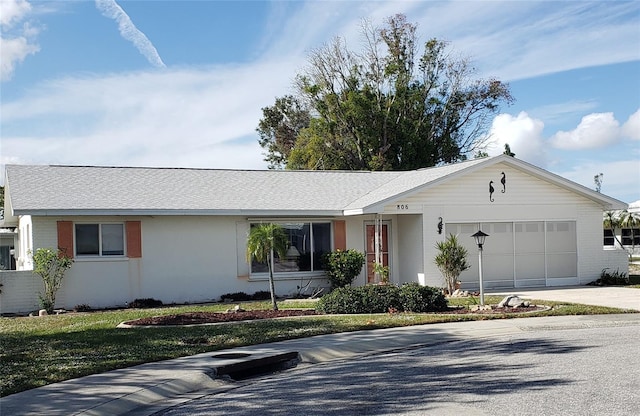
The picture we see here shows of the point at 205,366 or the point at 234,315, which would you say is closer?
the point at 205,366

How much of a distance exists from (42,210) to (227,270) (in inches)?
228

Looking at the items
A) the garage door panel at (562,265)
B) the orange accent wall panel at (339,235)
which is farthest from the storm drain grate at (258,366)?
the garage door panel at (562,265)

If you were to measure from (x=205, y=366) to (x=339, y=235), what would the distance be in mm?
13433

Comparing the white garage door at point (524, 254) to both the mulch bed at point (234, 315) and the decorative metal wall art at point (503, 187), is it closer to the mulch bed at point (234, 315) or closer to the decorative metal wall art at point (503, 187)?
the decorative metal wall art at point (503, 187)

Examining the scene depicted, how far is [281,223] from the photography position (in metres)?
23.4

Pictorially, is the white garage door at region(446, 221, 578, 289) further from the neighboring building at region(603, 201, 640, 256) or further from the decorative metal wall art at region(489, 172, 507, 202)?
the neighboring building at region(603, 201, 640, 256)

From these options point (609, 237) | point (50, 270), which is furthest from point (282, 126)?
point (50, 270)

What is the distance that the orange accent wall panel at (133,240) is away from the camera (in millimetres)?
21438

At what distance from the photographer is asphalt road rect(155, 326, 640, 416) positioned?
7980 millimetres

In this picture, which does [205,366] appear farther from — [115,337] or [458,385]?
[458,385]

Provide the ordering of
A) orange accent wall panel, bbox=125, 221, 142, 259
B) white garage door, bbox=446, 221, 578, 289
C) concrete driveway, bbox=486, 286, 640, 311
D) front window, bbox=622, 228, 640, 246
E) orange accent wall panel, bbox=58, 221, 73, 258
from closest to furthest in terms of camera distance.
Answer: concrete driveway, bbox=486, 286, 640, 311 < orange accent wall panel, bbox=58, 221, 73, 258 < orange accent wall panel, bbox=125, 221, 142, 259 < white garage door, bbox=446, 221, 578, 289 < front window, bbox=622, 228, 640, 246

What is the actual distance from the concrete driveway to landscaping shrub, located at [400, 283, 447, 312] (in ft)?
13.6

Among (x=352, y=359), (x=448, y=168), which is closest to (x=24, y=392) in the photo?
(x=352, y=359)

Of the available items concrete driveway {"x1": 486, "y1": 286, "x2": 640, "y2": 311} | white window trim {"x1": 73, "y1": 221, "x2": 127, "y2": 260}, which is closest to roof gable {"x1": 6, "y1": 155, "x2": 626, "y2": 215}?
white window trim {"x1": 73, "y1": 221, "x2": 127, "y2": 260}
